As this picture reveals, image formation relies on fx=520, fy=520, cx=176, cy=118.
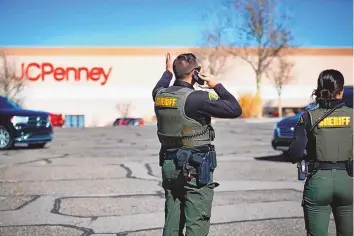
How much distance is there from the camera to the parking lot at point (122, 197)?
19.2 ft

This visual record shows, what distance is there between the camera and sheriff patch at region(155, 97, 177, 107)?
3984mm

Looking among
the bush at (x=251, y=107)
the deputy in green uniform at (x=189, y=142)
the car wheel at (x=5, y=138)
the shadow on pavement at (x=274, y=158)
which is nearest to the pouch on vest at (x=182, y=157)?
the deputy in green uniform at (x=189, y=142)

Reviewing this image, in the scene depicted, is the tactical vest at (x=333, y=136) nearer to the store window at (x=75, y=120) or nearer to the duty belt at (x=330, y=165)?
the duty belt at (x=330, y=165)

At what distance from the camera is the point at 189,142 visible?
13.0 ft

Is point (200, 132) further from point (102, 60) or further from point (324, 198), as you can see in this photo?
point (102, 60)

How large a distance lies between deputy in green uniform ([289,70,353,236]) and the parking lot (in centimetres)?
169

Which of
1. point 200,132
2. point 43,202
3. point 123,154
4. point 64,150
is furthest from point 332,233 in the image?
point 64,150

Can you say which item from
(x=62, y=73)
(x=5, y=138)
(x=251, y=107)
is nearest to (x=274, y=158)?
(x=5, y=138)

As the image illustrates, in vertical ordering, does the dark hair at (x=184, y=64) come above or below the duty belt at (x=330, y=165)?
above

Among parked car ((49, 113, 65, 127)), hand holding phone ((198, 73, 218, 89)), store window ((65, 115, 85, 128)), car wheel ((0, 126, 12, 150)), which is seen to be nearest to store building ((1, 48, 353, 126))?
store window ((65, 115, 85, 128))

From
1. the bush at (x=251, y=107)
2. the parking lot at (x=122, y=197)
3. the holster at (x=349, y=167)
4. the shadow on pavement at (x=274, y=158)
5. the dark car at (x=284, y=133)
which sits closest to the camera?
the holster at (x=349, y=167)

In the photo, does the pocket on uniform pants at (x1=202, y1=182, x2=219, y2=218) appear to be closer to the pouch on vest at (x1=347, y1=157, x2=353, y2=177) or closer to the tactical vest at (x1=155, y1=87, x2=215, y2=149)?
the tactical vest at (x1=155, y1=87, x2=215, y2=149)

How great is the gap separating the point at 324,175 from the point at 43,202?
4.61 meters

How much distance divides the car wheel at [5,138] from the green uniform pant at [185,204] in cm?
1141
